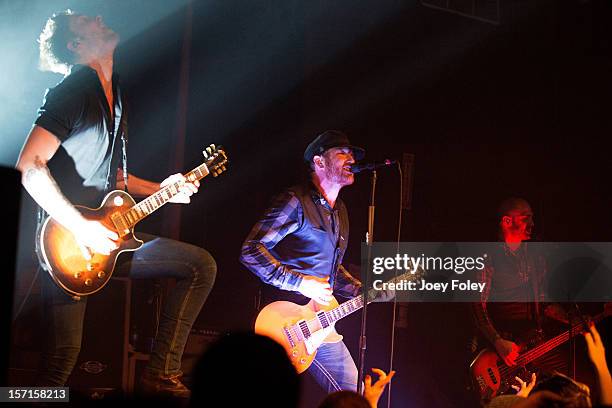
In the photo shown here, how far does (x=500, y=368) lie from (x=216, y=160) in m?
3.02

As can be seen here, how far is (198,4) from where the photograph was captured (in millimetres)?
5672

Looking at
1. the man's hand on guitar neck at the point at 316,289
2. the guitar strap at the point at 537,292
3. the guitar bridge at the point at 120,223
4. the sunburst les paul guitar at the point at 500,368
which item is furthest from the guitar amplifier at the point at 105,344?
the guitar strap at the point at 537,292

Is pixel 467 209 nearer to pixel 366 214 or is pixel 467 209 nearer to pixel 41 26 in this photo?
pixel 366 214

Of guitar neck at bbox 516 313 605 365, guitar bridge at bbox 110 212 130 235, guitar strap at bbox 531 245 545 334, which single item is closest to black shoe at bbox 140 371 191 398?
guitar bridge at bbox 110 212 130 235

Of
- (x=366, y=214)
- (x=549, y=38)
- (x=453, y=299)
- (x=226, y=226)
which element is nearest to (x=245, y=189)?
(x=226, y=226)

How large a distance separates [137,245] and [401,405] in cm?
302

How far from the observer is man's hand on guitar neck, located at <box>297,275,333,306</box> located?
16.7ft

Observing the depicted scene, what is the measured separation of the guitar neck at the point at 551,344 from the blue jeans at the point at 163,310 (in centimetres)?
299

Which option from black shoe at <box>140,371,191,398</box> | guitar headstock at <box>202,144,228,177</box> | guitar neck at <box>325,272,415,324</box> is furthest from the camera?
guitar neck at <box>325,272,415,324</box>

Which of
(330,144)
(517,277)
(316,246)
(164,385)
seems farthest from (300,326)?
(517,277)

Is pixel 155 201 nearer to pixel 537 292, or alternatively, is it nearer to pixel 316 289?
pixel 316 289

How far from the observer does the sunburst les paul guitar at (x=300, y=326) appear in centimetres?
504

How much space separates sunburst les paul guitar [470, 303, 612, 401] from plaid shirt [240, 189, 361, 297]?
1488mm

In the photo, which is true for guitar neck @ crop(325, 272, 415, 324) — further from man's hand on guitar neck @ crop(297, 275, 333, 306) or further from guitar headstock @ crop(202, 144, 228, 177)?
guitar headstock @ crop(202, 144, 228, 177)
